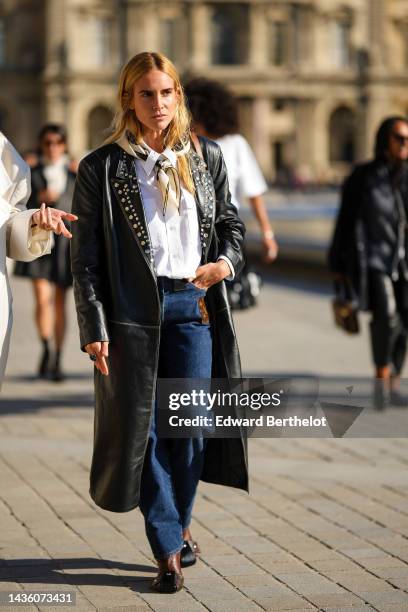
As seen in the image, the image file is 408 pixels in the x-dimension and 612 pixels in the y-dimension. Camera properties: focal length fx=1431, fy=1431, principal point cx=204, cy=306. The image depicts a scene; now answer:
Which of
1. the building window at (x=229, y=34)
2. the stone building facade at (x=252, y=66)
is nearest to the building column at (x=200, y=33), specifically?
the stone building facade at (x=252, y=66)

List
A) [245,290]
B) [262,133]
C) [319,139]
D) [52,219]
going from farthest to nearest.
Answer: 1. [262,133]
2. [319,139]
3. [245,290]
4. [52,219]

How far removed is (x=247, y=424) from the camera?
4465 mm

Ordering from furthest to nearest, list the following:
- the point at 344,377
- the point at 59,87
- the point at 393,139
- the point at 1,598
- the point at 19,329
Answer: the point at 59,87
the point at 19,329
the point at 344,377
the point at 393,139
the point at 1,598

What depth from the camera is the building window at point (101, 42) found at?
8450 cm

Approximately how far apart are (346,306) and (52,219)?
4.19 m

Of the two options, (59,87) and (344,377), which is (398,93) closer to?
(59,87)

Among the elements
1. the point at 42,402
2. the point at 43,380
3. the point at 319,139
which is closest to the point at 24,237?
the point at 42,402

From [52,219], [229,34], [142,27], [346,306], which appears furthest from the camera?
[229,34]

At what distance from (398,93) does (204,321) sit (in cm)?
8352

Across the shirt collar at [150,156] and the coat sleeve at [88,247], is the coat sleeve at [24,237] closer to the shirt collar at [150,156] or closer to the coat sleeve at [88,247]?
the coat sleeve at [88,247]

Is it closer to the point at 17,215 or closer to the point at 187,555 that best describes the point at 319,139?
the point at 187,555

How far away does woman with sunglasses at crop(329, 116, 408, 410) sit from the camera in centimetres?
802

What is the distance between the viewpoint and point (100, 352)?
4.31 meters

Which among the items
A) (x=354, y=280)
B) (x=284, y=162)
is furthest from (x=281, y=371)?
(x=284, y=162)
